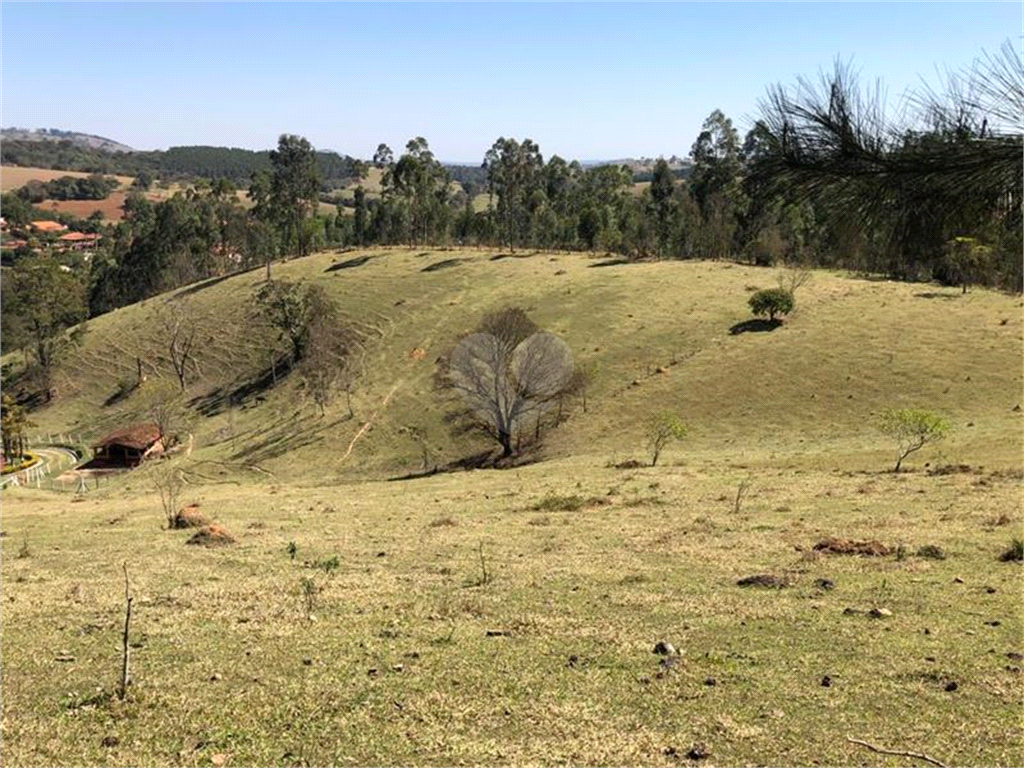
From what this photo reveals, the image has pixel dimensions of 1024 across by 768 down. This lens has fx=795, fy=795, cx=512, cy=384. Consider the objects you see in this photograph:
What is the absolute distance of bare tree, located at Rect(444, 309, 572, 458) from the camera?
44531 mm

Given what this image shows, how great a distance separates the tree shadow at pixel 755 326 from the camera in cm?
5569

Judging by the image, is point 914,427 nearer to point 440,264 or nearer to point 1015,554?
point 1015,554

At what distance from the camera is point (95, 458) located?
57469mm

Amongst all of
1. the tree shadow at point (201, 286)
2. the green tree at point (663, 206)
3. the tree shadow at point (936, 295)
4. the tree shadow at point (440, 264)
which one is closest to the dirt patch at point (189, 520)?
the tree shadow at point (936, 295)

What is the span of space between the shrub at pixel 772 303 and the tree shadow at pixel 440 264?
35.8 m

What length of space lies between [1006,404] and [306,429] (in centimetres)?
4107

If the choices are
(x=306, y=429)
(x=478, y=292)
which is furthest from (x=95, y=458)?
(x=478, y=292)

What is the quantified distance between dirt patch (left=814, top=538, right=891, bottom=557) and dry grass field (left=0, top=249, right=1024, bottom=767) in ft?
0.97

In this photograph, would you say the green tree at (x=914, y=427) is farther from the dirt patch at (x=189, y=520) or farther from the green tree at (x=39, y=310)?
the green tree at (x=39, y=310)

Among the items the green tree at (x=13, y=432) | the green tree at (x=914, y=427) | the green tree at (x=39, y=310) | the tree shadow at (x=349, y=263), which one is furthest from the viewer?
the tree shadow at (x=349, y=263)

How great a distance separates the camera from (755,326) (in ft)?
185

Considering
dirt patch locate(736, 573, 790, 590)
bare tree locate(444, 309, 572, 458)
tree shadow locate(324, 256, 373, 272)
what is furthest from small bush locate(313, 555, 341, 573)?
tree shadow locate(324, 256, 373, 272)

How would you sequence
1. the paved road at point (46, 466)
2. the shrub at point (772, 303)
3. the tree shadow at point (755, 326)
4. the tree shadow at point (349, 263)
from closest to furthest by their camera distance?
the paved road at point (46, 466)
the tree shadow at point (755, 326)
the shrub at point (772, 303)
the tree shadow at point (349, 263)

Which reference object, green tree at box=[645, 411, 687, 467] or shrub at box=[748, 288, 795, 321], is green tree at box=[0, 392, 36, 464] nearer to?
green tree at box=[645, 411, 687, 467]
